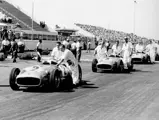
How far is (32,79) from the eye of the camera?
472 inches

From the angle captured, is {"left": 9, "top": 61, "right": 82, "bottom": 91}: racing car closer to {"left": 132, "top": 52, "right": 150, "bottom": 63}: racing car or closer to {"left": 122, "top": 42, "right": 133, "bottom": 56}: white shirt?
{"left": 122, "top": 42, "right": 133, "bottom": 56}: white shirt

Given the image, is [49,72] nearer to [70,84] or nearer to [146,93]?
[70,84]

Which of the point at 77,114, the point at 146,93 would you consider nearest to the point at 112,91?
the point at 146,93

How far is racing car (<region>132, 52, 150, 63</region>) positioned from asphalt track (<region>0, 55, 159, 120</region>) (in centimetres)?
1392

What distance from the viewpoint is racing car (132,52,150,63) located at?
28.0 m

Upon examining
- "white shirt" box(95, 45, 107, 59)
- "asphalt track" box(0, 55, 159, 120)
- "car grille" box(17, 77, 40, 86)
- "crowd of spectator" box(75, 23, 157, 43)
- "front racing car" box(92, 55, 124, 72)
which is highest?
"crowd of spectator" box(75, 23, 157, 43)

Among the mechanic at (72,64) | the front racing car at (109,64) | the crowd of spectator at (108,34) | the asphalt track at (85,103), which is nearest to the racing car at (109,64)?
the front racing car at (109,64)

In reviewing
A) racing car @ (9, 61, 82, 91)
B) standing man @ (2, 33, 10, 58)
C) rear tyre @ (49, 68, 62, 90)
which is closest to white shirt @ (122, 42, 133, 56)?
racing car @ (9, 61, 82, 91)

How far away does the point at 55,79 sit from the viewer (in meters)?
12.2

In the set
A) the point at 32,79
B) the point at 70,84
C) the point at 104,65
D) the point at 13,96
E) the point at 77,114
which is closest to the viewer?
the point at 77,114

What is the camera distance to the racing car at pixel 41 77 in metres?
11.9

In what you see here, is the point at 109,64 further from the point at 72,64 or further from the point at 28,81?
the point at 28,81

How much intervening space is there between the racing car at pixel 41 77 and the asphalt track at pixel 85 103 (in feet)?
0.88

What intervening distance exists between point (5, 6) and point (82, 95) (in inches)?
1979
